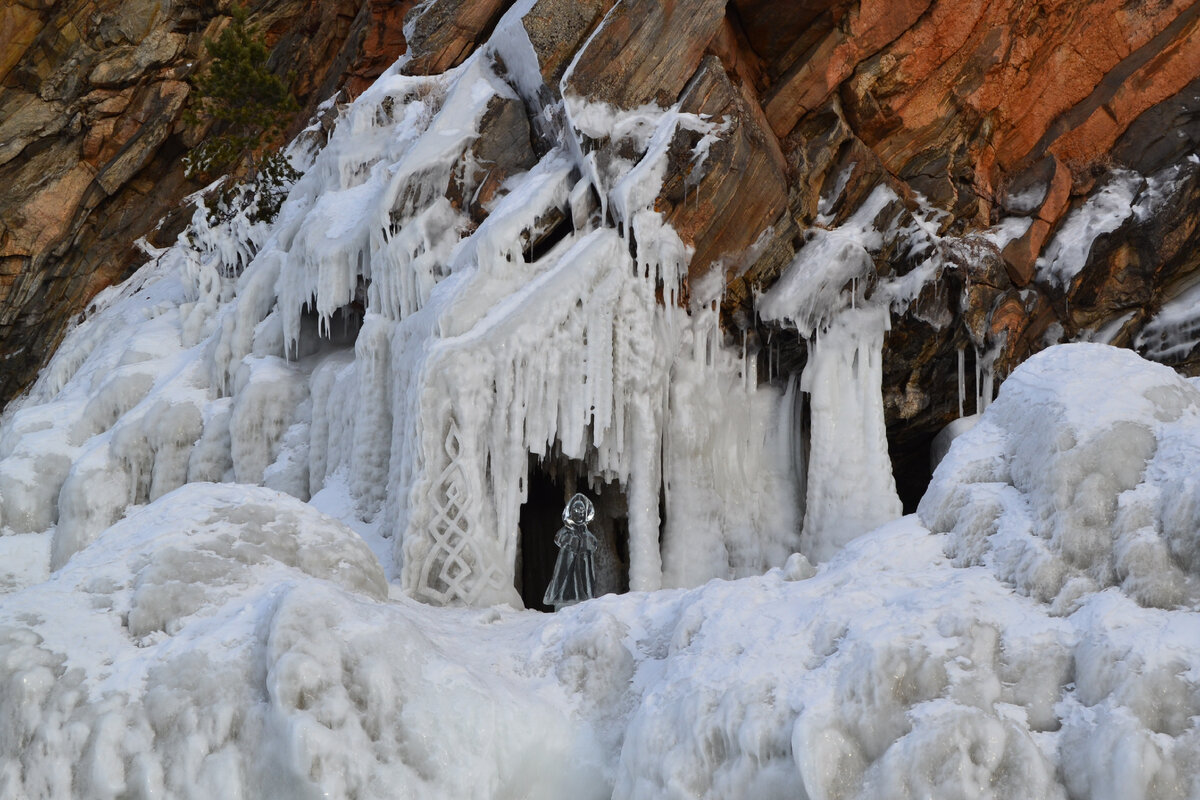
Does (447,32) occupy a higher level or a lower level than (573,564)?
higher

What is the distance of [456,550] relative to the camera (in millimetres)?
12062

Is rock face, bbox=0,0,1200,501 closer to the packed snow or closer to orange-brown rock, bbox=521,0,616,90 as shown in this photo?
orange-brown rock, bbox=521,0,616,90

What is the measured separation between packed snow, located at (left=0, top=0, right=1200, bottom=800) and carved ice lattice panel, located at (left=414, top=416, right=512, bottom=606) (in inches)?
1.4

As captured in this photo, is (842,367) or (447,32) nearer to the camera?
(842,367)

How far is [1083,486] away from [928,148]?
9771 millimetres

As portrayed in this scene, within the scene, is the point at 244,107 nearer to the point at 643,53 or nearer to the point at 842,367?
the point at 643,53

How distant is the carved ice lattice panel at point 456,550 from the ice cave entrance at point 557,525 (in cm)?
120

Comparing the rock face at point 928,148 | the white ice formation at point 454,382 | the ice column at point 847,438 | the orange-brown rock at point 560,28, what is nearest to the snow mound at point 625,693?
the white ice formation at point 454,382

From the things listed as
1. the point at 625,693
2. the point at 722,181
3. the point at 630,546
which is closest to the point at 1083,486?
the point at 625,693

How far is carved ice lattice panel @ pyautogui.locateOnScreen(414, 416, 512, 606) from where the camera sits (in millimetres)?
11969

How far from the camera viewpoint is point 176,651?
22.9 feet

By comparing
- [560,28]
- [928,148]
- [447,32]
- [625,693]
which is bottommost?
[625,693]

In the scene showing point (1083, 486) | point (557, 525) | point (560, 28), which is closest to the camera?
point (1083, 486)

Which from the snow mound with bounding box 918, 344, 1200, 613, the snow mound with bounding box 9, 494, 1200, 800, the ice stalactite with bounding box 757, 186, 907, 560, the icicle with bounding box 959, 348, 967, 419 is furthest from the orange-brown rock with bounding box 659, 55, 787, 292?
the snow mound with bounding box 9, 494, 1200, 800
